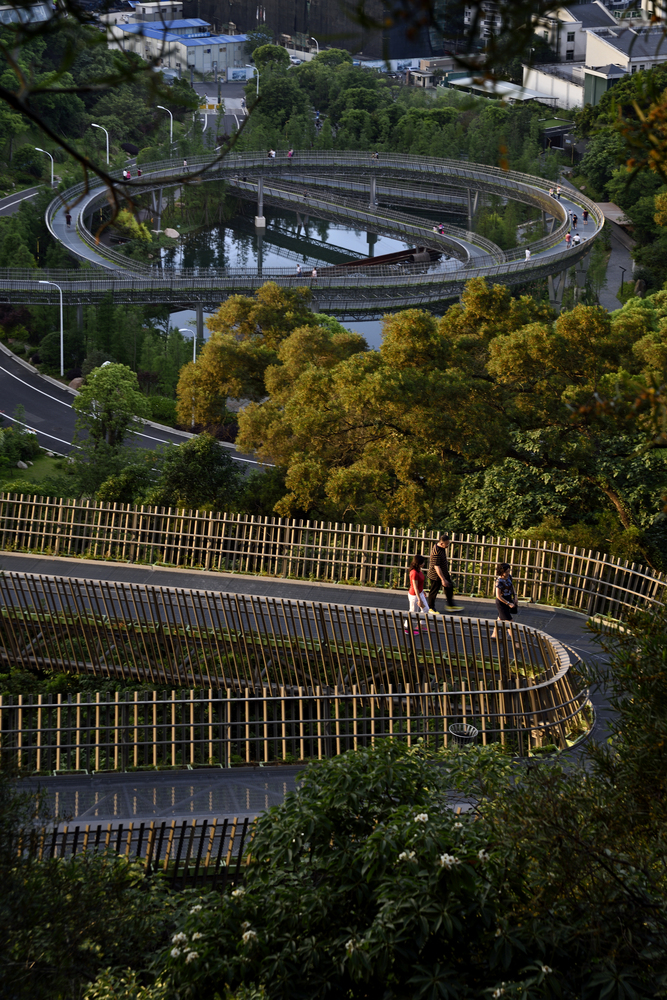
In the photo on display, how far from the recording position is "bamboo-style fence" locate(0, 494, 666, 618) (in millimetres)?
15258

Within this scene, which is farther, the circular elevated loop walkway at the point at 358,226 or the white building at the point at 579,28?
the white building at the point at 579,28

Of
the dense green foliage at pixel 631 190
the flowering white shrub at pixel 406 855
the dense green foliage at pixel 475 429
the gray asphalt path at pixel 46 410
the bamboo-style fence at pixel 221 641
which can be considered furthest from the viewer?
the dense green foliage at pixel 631 190

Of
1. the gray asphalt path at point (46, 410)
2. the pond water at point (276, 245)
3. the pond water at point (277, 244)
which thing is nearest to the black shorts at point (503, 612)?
the gray asphalt path at point (46, 410)

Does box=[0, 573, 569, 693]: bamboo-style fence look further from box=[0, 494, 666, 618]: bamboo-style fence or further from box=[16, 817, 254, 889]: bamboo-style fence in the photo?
box=[16, 817, 254, 889]: bamboo-style fence

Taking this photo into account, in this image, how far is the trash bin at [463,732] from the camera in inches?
393

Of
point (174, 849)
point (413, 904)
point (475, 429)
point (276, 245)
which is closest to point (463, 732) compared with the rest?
point (174, 849)

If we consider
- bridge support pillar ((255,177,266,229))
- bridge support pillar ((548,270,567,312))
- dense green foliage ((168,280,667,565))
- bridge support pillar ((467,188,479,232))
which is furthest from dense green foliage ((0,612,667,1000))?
bridge support pillar ((467,188,479,232))

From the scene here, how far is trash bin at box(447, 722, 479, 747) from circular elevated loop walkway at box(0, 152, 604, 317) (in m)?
31.8

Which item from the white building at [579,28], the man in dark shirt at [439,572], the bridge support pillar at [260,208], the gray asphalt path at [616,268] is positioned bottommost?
the bridge support pillar at [260,208]

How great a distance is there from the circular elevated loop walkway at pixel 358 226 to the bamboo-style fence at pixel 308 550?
74.8ft

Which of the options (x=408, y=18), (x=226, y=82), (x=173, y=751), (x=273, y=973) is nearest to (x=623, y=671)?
(x=273, y=973)

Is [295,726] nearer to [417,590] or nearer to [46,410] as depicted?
[417,590]

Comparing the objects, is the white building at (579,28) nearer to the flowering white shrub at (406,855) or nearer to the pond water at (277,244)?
the pond water at (277,244)

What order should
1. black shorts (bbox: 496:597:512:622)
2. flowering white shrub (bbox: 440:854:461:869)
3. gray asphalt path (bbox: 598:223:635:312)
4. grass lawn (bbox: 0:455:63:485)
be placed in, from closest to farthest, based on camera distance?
flowering white shrub (bbox: 440:854:461:869) < black shorts (bbox: 496:597:512:622) < grass lawn (bbox: 0:455:63:485) < gray asphalt path (bbox: 598:223:635:312)
